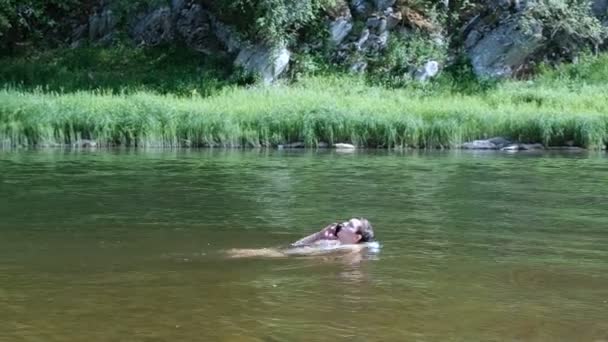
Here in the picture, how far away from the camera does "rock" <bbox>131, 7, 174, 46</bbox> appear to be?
123 ft

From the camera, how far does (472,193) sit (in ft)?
48.7

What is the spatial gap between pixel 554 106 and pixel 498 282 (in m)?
21.8

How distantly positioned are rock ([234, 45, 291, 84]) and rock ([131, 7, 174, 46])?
5.19m

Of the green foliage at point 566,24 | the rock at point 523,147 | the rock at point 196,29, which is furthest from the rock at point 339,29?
the rock at point 523,147

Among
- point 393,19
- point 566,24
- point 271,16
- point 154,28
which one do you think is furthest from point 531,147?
point 154,28

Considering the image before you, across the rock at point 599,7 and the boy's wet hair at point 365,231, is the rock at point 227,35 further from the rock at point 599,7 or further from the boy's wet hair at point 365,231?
the boy's wet hair at point 365,231

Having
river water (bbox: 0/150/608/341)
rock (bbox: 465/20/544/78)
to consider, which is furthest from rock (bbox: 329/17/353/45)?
river water (bbox: 0/150/608/341)

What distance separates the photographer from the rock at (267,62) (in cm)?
3369

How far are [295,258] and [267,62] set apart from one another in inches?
998

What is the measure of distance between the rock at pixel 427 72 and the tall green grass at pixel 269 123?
6836 mm

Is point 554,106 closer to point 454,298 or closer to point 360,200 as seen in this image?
point 360,200

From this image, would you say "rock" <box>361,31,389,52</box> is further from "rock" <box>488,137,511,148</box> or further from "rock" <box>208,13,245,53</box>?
"rock" <box>488,137,511,148</box>

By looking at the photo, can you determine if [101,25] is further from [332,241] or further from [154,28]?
[332,241]

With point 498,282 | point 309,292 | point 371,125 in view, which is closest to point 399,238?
point 498,282
